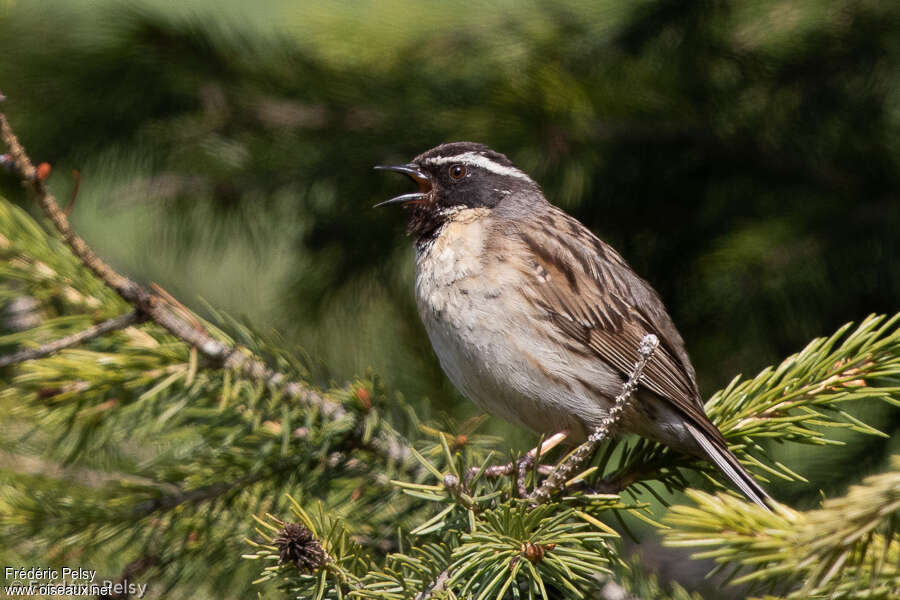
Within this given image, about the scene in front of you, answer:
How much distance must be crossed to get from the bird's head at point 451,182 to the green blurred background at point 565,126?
33 cm

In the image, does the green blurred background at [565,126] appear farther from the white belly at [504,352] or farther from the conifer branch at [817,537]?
the conifer branch at [817,537]

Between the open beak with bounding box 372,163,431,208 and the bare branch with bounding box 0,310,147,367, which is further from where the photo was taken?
the open beak with bounding box 372,163,431,208

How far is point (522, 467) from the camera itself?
2758 mm

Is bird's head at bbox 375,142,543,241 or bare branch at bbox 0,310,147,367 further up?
bird's head at bbox 375,142,543,241

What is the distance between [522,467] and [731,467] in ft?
2.49

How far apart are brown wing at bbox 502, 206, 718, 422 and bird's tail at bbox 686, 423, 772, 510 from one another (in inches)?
12.9

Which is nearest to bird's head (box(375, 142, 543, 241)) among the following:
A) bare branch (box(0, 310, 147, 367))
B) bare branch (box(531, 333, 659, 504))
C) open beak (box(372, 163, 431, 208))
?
open beak (box(372, 163, 431, 208))

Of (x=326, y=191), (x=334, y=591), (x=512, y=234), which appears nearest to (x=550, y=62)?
(x=512, y=234)

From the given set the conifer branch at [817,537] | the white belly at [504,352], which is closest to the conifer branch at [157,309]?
the white belly at [504,352]

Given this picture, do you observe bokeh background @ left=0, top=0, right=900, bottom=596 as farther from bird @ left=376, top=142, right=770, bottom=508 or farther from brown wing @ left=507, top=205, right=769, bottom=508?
brown wing @ left=507, top=205, right=769, bottom=508

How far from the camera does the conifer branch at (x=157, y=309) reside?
2561 millimetres

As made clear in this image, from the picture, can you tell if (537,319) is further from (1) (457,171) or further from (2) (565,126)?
(2) (565,126)

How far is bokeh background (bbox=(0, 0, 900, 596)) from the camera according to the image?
13.5 ft

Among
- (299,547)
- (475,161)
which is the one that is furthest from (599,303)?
(299,547)
